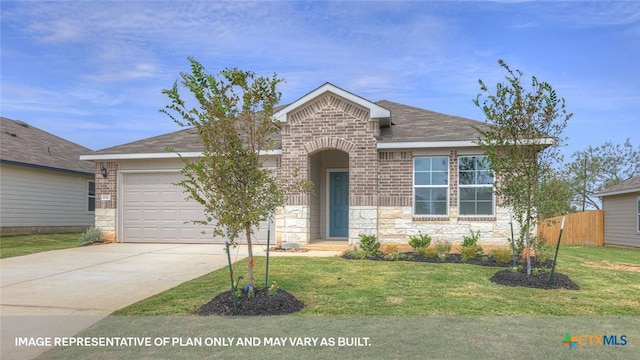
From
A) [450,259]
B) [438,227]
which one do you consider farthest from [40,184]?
[450,259]

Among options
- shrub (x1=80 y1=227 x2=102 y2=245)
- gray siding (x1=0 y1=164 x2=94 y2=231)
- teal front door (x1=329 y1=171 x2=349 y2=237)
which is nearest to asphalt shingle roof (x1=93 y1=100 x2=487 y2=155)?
teal front door (x1=329 y1=171 x2=349 y2=237)

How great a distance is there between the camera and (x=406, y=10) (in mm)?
12344

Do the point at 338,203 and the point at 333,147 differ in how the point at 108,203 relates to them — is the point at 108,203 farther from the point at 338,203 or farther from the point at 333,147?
the point at 333,147

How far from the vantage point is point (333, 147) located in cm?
1292

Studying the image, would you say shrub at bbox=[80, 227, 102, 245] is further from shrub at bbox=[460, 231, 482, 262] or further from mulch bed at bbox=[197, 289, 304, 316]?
shrub at bbox=[460, 231, 482, 262]

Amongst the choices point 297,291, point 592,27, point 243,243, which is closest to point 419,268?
point 297,291

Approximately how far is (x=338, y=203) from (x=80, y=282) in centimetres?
855

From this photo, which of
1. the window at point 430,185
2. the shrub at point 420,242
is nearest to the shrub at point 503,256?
the shrub at point 420,242

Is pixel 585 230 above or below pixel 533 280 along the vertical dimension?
below

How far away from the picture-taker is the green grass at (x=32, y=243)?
12.6m

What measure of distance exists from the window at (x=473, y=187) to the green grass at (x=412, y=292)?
288 centimetres

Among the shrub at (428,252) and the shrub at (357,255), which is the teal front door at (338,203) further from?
the shrub at (428,252)

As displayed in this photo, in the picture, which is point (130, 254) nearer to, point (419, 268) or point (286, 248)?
point (286, 248)

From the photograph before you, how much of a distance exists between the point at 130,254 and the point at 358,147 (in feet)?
22.8
